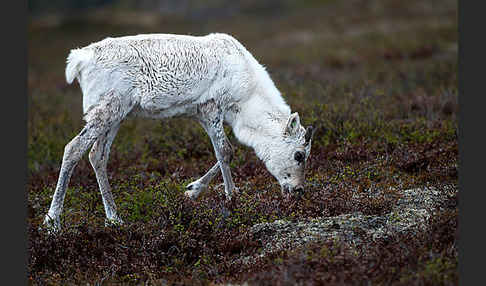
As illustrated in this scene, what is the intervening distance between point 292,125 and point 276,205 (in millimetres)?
1280

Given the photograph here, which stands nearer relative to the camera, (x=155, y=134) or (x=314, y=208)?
(x=314, y=208)

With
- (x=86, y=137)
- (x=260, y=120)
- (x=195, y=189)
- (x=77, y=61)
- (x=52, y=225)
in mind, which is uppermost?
(x=77, y=61)

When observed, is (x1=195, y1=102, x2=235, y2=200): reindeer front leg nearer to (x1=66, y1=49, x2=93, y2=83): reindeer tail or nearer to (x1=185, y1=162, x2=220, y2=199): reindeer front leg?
(x1=185, y1=162, x2=220, y2=199): reindeer front leg

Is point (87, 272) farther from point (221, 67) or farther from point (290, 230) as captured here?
point (221, 67)

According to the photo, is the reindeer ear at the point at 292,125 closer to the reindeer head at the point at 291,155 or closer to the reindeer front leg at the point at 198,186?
the reindeer head at the point at 291,155

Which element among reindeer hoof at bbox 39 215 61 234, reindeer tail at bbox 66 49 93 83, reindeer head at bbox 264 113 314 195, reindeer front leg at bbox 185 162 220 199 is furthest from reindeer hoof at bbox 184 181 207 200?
reindeer tail at bbox 66 49 93 83

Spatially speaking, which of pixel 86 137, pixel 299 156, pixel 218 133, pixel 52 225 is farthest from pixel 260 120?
pixel 52 225

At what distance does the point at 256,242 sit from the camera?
6.45 meters

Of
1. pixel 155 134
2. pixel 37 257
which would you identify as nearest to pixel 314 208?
pixel 37 257

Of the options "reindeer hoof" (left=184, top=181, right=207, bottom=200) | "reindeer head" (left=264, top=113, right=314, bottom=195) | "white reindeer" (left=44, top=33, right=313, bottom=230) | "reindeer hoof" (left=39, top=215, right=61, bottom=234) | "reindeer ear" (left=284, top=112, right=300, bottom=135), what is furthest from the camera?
"reindeer hoof" (left=184, top=181, right=207, bottom=200)

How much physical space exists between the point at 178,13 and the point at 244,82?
194 feet

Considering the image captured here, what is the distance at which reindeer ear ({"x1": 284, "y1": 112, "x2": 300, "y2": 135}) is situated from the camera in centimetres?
765

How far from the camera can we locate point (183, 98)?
7766 mm

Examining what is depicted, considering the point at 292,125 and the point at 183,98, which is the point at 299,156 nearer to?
the point at 292,125
